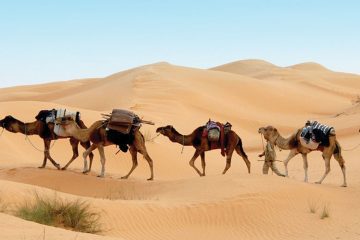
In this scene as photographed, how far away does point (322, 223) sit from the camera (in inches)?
484

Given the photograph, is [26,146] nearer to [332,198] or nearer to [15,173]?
[15,173]

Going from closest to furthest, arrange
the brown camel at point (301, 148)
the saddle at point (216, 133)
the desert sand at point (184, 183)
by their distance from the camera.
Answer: the desert sand at point (184, 183), the brown camel at point (301, 148), the saddle at point (216, 133)

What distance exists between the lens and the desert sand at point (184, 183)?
11.4m

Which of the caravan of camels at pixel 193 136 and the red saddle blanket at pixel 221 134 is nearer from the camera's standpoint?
the caravan of camels at pixel 193 136

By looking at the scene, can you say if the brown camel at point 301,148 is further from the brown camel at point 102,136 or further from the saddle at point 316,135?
the brown camel at point 102,136

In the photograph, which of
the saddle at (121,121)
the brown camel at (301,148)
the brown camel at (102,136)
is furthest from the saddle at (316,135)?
the saddle at (121,121)

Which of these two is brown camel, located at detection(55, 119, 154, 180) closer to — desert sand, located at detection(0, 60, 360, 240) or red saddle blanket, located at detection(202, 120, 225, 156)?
desert sand, located at detection(0, 60, 360, 240)

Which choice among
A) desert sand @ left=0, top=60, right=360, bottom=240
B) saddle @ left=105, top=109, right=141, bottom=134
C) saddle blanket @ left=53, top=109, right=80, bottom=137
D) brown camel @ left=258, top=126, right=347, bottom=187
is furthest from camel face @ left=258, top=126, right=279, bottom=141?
saddle blanket @ left=53, top=109, right=80, bottom=137

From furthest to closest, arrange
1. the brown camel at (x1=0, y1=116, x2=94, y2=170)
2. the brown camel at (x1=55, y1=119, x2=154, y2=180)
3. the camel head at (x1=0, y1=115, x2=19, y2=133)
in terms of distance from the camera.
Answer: the camel head at (x1=0, y1=115, x2=19, y2=133), the brown camel at (x1=0, y1=116, x2=94, y2=170), the brown camel at (x1=55, y1=119, x2=154, y2=180)

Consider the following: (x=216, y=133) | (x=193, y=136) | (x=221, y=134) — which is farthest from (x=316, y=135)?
(x=193, y=136)

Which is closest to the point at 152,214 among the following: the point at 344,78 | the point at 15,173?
the point at 15,173

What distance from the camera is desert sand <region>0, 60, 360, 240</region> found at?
37.5 ft

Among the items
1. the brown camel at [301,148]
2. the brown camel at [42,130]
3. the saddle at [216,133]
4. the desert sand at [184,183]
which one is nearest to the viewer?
the desert sand at [184,183]

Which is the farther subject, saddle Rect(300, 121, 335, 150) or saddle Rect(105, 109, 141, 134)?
saddle Rect(105, 109, 141, 134)
